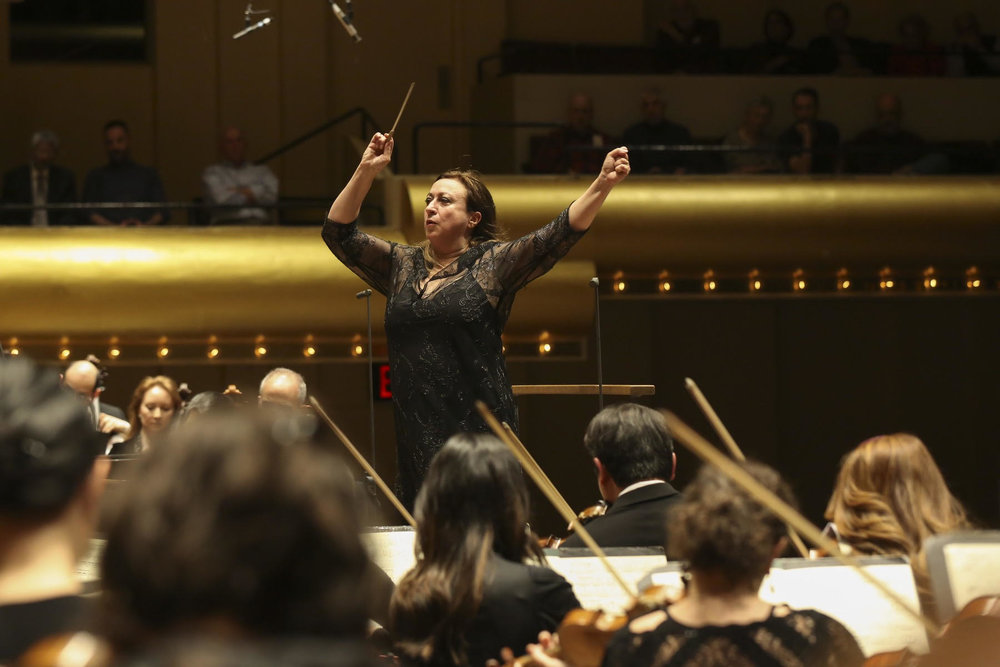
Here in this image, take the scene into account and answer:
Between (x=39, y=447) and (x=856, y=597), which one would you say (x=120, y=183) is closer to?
(x=856, y=597)

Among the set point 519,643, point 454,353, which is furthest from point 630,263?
point 519,643

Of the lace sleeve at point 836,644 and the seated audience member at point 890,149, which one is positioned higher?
the seated audience member at point 890,149

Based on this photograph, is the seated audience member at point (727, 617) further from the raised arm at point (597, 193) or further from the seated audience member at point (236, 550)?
the raised arm at point (597, 193)

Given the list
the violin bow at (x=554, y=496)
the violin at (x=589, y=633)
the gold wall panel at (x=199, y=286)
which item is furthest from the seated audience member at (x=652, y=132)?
the violin at (x=589, y=633)

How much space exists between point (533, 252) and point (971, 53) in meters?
7.73

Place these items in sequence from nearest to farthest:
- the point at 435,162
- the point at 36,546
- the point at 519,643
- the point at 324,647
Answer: the point at 324,647, the point at 36,546, the point at 519,643, the point at 435,162

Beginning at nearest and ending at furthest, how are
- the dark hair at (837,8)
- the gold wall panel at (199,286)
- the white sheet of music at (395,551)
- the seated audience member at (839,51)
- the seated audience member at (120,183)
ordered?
1. the white sheet of music at (395,551)
2. the gold wall panel at (199,286)
3. the seated audience member at (120,183)
4. the seated audience member at (839,51)
5. the dark hair at (837,8)

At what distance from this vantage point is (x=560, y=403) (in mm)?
10438

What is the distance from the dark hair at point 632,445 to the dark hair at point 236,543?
2.38m

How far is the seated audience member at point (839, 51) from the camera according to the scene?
33.6 feet

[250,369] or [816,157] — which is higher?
[816,157]

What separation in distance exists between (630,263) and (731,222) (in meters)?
0.59

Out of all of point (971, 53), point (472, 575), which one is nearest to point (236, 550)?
point (472, 575)

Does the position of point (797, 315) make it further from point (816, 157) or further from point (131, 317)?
point (131, 317)
